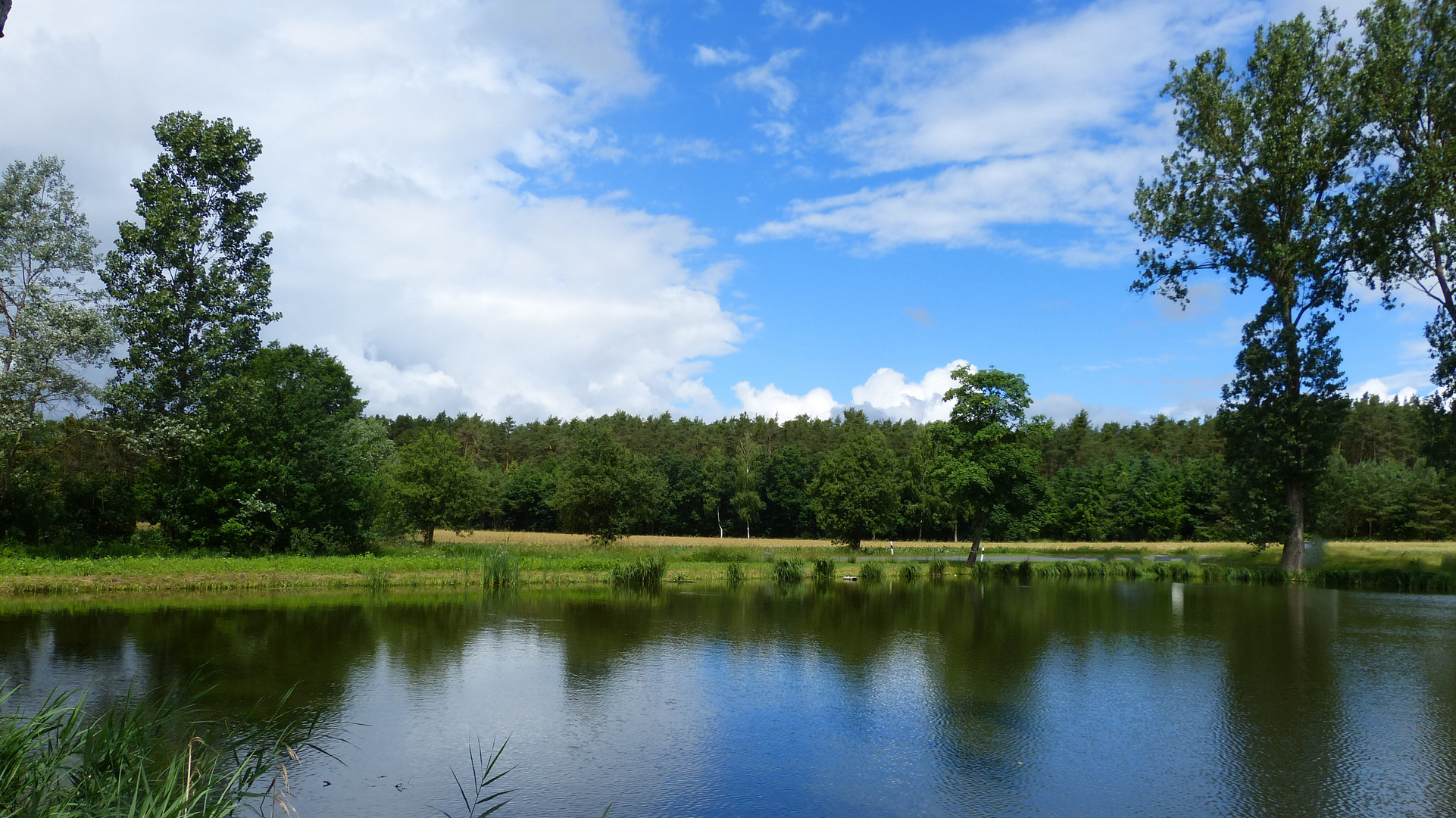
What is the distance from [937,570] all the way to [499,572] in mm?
20669

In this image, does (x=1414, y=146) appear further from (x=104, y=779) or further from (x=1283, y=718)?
(x=104, y=779)

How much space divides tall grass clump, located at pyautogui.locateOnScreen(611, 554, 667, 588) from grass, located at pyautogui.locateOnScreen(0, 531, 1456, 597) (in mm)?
61

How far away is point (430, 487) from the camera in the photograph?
42.4 m

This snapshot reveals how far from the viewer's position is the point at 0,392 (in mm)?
23844

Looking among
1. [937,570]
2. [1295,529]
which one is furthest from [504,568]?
[1295,529]

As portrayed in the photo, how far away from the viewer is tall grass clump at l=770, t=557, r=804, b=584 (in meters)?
34.0

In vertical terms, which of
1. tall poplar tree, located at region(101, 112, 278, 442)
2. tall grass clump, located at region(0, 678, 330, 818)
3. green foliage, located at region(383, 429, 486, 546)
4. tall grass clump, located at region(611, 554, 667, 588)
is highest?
tall poplar tree, located at region(101, 112, 278, 442)

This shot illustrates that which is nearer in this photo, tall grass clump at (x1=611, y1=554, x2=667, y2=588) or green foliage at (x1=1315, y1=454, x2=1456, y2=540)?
tall grass clump at (x1=611, y1=554, x2=667, y2=588)

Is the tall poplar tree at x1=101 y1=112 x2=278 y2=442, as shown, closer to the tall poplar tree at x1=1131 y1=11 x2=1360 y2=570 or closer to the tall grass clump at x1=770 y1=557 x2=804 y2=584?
the tall grass clump at x1=770 y1=557 x2=804 y2=584

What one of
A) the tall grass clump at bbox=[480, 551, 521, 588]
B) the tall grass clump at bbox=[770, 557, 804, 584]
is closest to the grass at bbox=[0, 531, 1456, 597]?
the tall grass clump at bbox=[480, 551, 521, 588]

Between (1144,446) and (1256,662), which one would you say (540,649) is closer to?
(1256,662)

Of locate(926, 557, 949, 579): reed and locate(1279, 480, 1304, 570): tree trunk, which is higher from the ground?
locate(1279, 480, 1304, 570): tree trunk

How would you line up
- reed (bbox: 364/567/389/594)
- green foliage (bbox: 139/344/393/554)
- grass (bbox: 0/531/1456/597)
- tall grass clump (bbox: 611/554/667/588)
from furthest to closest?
tall grass clump (bbox: 611/554/667/588), green foliage (bbox: 139/344/393/554), reed (bbox: 364/567/389/594), grass (bbox: 0/531/1456/597)

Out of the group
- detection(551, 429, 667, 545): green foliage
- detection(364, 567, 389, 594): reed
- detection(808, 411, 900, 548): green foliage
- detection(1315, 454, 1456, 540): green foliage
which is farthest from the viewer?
detection(1315, 454, 1456, 540): green foliage
